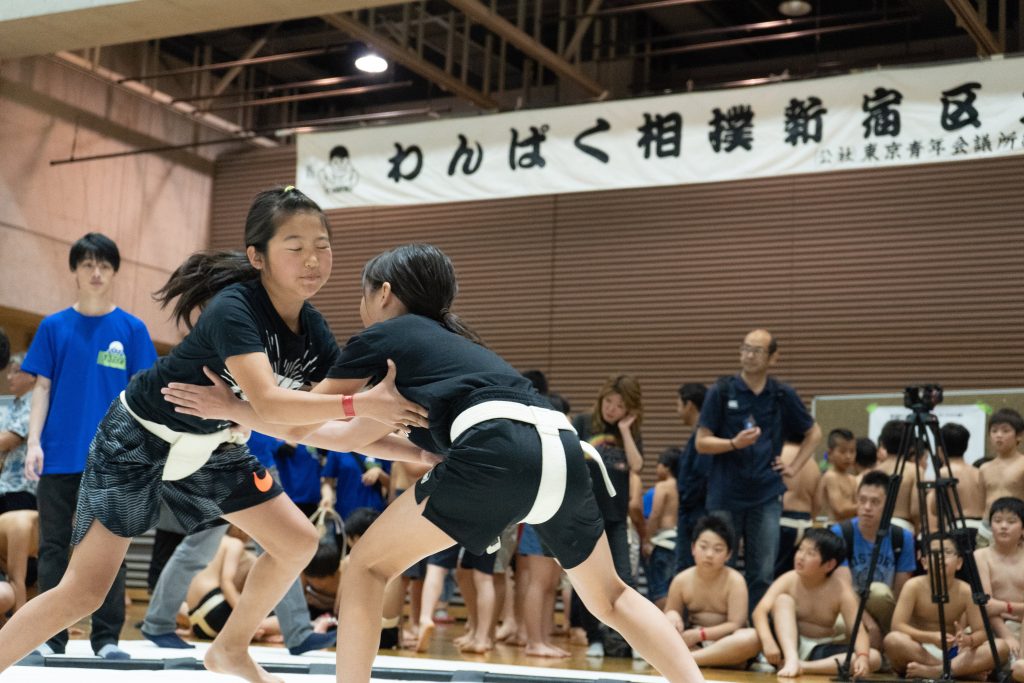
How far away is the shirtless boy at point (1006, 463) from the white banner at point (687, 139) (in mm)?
1471

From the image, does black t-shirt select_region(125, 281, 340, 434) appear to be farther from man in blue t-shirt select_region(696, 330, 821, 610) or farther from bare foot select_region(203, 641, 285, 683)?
man in blue t-shirt select_region(696, 330, 821, 610)

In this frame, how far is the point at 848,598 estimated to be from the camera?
5535 mm

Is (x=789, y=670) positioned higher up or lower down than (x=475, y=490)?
lower down

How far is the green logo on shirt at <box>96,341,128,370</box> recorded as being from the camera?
4.59 metres

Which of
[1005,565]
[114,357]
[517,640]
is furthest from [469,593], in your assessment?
[1005,565]

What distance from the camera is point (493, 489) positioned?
2.47 m

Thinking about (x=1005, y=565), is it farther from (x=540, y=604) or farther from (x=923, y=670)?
(x=540, y=604)

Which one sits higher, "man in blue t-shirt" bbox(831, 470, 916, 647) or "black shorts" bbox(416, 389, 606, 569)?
"black shorts" bbox(416, 389, 606, 569)

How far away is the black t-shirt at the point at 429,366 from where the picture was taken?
2.57 meters

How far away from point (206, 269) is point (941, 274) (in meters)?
7.17

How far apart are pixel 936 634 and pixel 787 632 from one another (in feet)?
2.25

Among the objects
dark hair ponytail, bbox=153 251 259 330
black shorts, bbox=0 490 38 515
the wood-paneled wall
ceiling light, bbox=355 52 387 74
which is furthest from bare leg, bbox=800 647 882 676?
ceiling light, bbox=355 52 387 74

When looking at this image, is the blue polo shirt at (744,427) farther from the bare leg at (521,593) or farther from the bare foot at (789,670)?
the bare leg at (521,593)

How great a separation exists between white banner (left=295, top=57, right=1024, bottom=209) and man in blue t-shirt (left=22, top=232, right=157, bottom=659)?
3.48 metres
